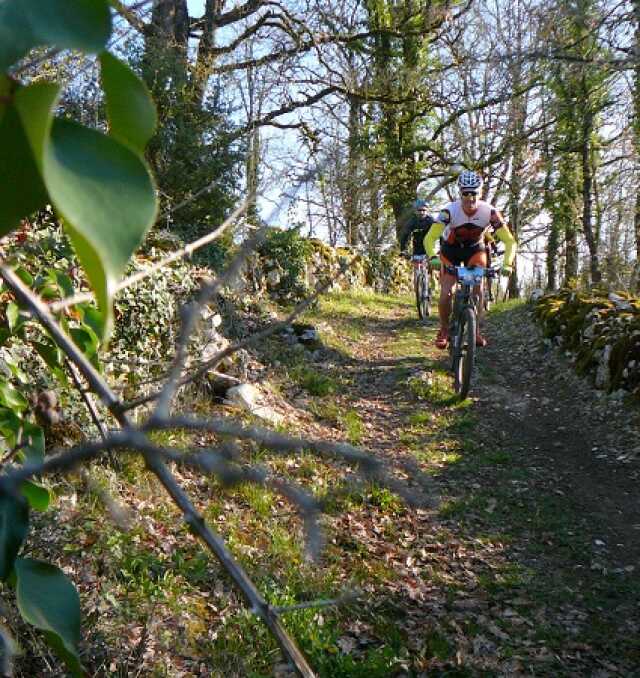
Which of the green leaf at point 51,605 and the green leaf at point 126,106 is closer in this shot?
the green leaf at point 126,106

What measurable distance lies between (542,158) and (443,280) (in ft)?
36.9

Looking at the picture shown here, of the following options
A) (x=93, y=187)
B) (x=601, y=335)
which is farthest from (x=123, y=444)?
(x=601, y=335)

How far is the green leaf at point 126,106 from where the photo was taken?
37 cm

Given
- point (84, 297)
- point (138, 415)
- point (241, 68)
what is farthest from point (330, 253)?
point (84, 297)

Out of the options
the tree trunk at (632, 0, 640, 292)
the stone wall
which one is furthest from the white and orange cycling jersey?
the tree trunk at (632, 0, 640, 292)

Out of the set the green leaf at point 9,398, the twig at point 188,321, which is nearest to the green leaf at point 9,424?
the green leaf at point 9,398

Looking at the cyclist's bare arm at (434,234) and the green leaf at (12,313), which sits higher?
the cyclist's bare arm at (434,234)

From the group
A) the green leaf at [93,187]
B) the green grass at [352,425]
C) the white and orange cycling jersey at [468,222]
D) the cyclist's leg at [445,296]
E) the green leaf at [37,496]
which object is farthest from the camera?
the cyclist's leg at [445,296]

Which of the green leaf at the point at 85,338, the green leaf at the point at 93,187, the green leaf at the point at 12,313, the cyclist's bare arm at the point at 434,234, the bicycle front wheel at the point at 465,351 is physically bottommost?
the bicycle front wheel at the point at 465,351

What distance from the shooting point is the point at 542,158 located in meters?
16.0

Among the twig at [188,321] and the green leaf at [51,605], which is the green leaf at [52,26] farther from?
the green leaf at [51,605]

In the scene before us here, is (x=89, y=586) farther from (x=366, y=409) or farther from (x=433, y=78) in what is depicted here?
(x=433, y=78)

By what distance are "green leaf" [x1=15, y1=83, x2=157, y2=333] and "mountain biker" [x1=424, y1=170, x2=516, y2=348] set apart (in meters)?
5.77

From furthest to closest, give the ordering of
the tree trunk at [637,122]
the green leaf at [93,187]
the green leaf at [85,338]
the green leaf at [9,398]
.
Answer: the tree trunk at [637,122] → the green leaf at [9,398] → the green leaf at [85,338] → the green leaf at [93,187]
